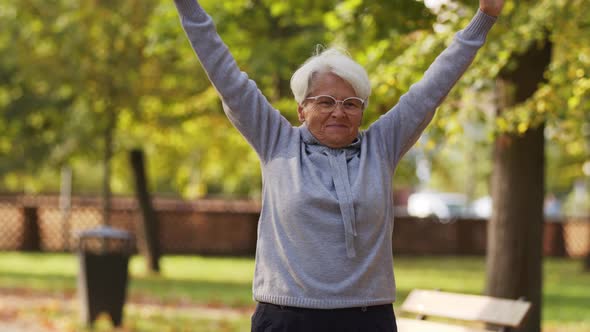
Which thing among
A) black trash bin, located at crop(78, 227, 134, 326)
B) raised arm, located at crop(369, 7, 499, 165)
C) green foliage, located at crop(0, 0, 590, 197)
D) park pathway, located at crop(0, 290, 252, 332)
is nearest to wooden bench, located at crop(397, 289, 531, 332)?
green foliage, located at crop(0, 0, 590, 197)

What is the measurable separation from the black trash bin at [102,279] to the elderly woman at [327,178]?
755 cm

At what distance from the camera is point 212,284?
17391 mm

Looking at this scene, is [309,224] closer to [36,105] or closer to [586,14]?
[586,14]

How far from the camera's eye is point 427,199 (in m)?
56.8

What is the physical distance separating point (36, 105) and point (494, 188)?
12.3m

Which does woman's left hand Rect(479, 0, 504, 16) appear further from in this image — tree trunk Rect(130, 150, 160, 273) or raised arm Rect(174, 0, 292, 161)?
tree trunk Rect(130, 150, 160, 273)

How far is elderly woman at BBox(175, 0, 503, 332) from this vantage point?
3.10m

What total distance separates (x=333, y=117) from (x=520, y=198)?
604 centimetres

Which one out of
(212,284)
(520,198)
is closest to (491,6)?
(520,198)

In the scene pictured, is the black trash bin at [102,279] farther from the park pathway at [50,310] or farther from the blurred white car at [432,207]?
the blurred white car at [432,207]

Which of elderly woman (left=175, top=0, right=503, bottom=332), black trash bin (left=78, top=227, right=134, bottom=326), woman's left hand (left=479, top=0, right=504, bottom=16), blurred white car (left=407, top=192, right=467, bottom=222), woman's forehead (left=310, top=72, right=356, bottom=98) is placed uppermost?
blurred white car (left=407, top=192, right=467, bottom=222)

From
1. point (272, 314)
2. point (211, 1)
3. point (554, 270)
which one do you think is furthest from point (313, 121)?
point (554, 270)

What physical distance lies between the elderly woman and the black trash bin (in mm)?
7550

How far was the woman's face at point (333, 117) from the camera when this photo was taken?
128 inches
